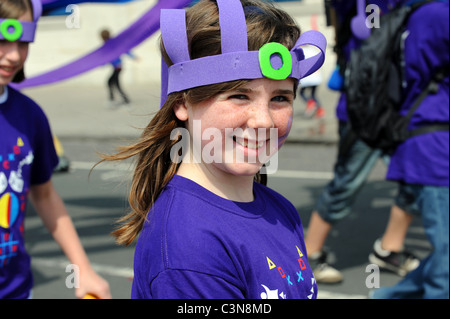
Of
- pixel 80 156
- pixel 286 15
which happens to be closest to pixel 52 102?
pixel 80 156

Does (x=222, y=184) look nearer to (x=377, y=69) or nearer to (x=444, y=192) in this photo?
(x=444, y=192)

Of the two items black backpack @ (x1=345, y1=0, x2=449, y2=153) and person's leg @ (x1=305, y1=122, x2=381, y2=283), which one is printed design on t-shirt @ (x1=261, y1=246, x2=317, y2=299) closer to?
black backpack @ (x1=345, y1=0, x2=449, y2=153)

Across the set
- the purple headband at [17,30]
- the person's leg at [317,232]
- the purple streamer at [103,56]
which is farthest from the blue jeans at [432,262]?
the purple streamer at [103,56]

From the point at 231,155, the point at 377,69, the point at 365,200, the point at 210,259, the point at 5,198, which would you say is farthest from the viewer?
the point at 365,200

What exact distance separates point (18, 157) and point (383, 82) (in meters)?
2.33

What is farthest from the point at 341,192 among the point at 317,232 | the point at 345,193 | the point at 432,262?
the point at 432,262

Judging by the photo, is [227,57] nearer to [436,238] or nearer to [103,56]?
[436,238]

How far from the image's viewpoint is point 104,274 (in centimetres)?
485

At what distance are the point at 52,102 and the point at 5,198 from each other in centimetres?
1566

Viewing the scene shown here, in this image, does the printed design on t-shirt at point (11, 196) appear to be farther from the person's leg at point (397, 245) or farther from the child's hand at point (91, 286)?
the person's leg at point (397, 245)

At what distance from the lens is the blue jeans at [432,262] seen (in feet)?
10.8

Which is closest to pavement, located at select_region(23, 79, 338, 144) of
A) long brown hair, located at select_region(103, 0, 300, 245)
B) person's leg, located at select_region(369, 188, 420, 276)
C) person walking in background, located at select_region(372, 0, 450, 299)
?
person's leg, located at select_region(369, 188, 420, 276)

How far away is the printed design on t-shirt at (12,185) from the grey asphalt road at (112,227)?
0.64 metres

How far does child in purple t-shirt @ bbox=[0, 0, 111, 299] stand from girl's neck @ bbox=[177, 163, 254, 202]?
3.75 feet
